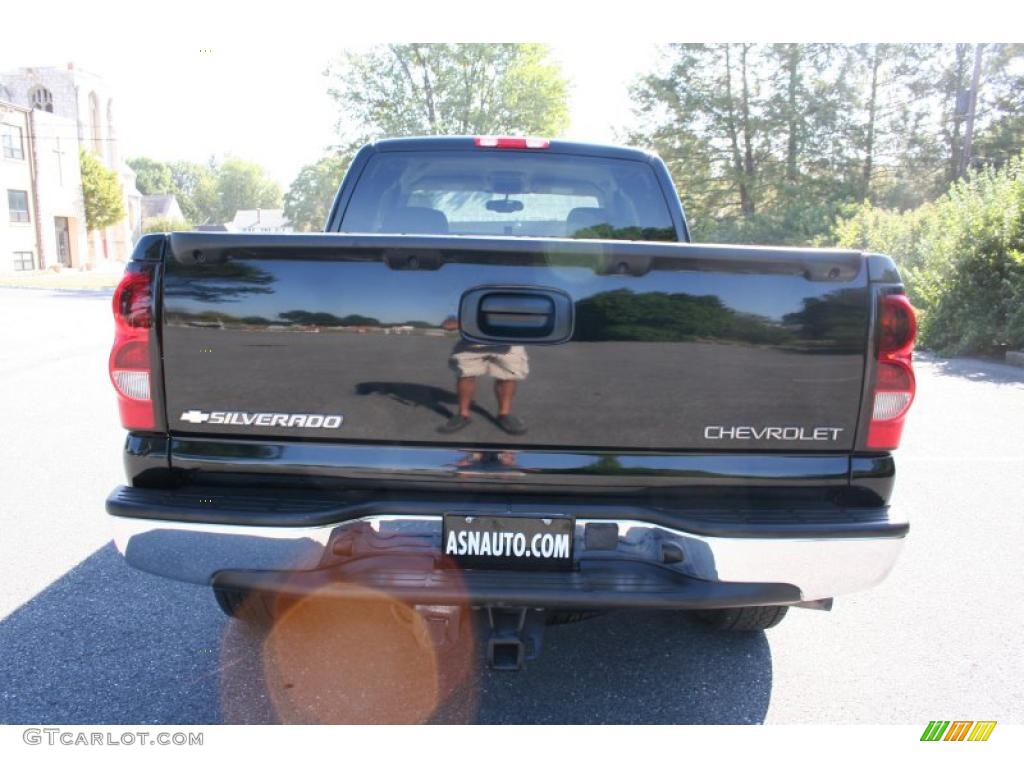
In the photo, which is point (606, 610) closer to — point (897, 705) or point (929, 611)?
point (897, 705)

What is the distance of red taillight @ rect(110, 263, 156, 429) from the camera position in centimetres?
218

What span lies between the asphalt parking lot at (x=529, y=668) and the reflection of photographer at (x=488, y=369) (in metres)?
1.13

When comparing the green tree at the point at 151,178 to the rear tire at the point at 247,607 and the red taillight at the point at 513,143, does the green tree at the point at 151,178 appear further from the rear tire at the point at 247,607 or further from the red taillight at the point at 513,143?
the rear tire at the point at 247,607

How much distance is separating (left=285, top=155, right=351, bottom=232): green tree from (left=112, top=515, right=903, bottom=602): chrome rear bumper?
3467cm

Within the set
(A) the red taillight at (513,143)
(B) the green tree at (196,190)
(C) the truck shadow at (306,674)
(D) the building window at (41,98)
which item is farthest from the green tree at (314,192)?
(B) the green tree at (196,190)

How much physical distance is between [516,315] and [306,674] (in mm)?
1616

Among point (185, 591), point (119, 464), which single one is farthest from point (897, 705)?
point (119, 464)

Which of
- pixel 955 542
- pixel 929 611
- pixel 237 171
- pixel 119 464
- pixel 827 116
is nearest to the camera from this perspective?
pixel 929 611

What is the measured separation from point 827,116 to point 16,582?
102 ft

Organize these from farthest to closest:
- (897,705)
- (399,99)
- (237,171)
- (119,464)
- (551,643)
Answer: (237,171)
(399,99)
(119,464)
(551,643)
(897,705)

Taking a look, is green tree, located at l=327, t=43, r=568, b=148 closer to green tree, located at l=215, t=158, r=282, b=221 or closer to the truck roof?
the truck roof

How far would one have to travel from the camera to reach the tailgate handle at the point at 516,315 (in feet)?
→ 7.06

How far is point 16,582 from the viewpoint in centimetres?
348

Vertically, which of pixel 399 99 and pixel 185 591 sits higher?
pixel 399 99
